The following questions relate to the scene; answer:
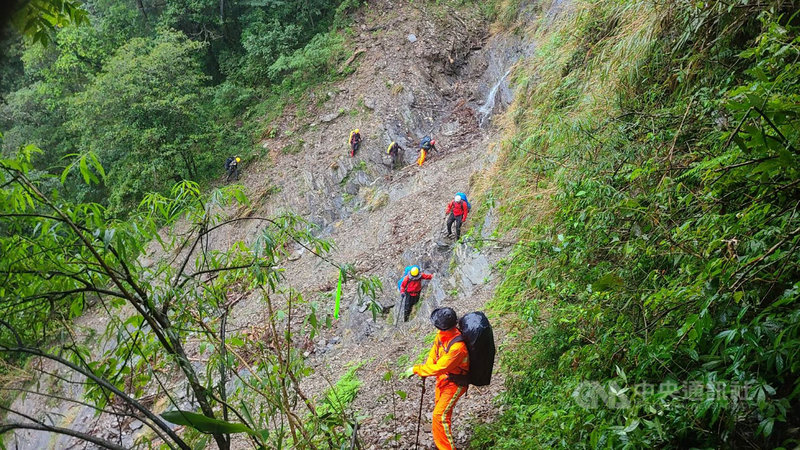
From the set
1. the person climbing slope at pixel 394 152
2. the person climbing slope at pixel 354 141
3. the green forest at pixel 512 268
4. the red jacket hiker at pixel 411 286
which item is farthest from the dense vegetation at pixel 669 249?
the person climbing slope at pixel 354 141

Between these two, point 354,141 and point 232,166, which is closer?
point 354,141

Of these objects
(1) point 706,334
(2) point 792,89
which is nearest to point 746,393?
(1) point 706,334

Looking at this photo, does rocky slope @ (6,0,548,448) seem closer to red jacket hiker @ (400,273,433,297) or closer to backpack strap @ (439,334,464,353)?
red jacket hiker @ (400,273,433,297)

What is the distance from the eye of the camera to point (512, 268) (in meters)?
5.52

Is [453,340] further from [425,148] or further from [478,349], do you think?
[425,148]

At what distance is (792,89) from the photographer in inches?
102

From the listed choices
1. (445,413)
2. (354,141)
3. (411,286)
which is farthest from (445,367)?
(354,141)

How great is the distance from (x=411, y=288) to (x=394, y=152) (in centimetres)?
758

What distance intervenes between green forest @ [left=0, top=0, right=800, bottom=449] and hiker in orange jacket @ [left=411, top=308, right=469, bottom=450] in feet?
1.34

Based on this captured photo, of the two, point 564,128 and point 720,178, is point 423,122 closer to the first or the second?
point 564,128

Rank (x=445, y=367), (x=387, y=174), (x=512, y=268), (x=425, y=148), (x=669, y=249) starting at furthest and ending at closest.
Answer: (x=387, y=174), (x=425, y=148), (x=512, y=268), (x=445, y=367), (x=669, y=249)

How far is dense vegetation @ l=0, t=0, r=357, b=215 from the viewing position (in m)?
16.0

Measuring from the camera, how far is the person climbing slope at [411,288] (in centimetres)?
902

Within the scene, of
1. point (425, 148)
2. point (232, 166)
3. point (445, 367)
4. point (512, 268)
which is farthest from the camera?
point (232, 166)
